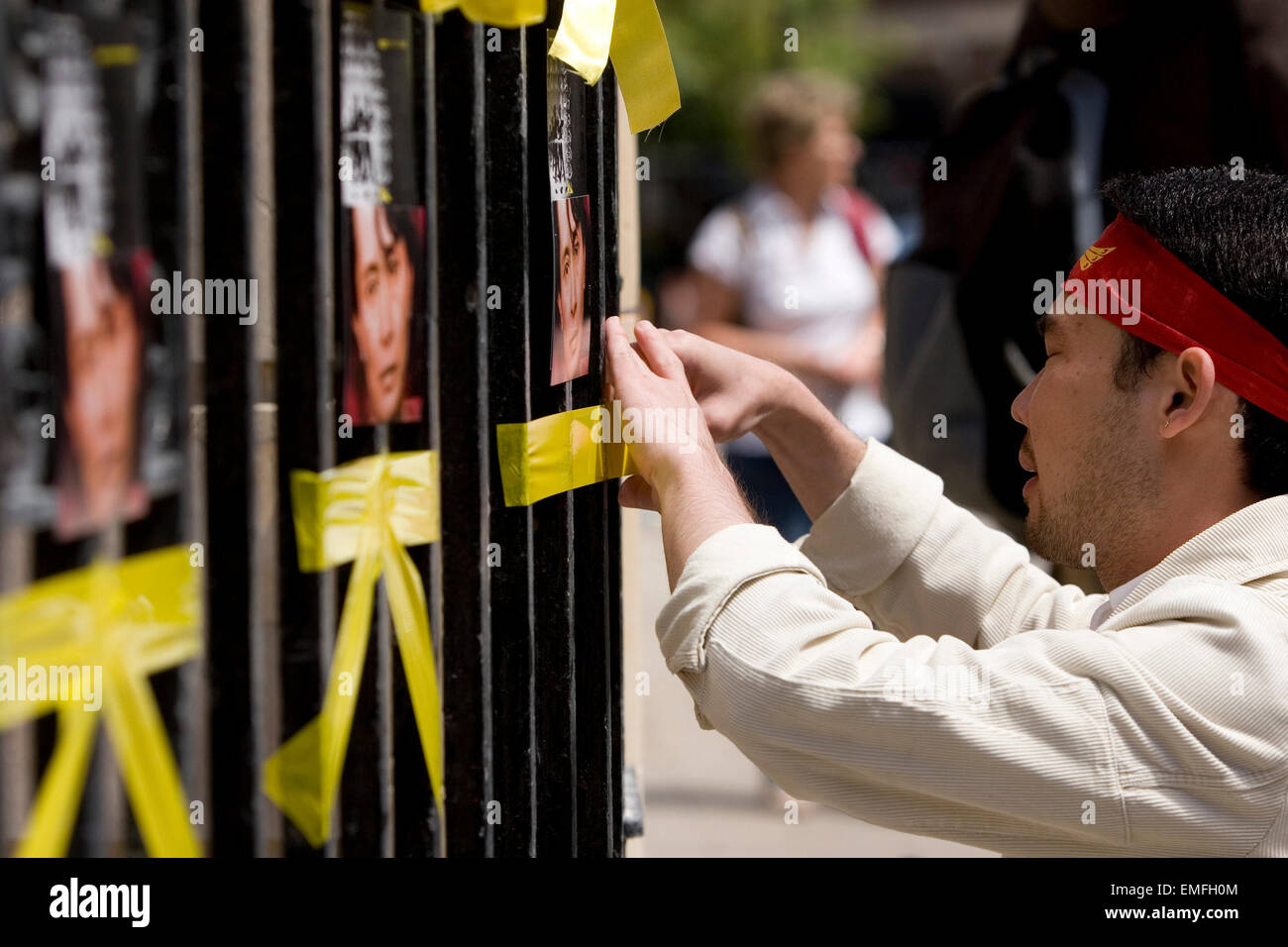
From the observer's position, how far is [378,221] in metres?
1.38

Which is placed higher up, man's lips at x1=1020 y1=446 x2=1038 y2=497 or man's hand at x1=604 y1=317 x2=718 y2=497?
man's hand at x1=604 y1=317 x2=718 y2=497

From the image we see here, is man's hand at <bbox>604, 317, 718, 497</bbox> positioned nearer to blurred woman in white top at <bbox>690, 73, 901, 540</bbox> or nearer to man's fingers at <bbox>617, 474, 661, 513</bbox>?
man's fingers at <bbox>617, 474, 661, 513</bbox>


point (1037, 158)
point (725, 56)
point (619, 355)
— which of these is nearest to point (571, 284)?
point (619, 355)

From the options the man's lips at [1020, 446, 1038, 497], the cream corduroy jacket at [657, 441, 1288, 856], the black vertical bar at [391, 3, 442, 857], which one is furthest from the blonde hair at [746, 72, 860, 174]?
the black vertical bar at [391, 3, 442, 857]

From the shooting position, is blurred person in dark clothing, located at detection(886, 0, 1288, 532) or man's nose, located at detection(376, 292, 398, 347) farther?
blurred person in dark clothing, located at detection(886, 0, 1288, 532)

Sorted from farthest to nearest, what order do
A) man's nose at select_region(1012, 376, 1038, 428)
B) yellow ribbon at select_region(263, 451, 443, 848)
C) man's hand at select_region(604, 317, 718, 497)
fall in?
man's nose at select_region(1012, 376, 1038, 428)
man's hand at select_region(604, 317, 718, 497)
yellow ribbon at select_region(263, 451, 443, 848)

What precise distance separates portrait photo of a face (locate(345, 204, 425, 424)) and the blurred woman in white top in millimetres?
4351

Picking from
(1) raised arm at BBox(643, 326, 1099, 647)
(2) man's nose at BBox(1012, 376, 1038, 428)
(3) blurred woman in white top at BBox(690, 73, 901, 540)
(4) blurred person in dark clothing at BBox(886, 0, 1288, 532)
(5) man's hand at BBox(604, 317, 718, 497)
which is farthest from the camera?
(3) blurred woman in white top at BBox(690, 73, 901, 540)

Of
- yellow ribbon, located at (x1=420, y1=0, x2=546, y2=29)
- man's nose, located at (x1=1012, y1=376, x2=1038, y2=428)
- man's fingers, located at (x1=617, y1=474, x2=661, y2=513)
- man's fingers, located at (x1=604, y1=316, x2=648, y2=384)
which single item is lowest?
man's fingers, located at (x1=617, y1=474, x2=661, y2=513)

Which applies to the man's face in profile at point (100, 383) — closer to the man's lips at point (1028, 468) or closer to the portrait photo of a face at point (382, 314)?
the portrait photo of a face at point (382, 314)

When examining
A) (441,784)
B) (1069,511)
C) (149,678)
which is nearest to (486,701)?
(441,784)

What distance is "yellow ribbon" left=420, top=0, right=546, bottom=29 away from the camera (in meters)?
1.50

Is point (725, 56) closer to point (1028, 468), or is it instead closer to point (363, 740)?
point (1028, 468)

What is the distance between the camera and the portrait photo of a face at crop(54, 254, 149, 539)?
1.04 metres
